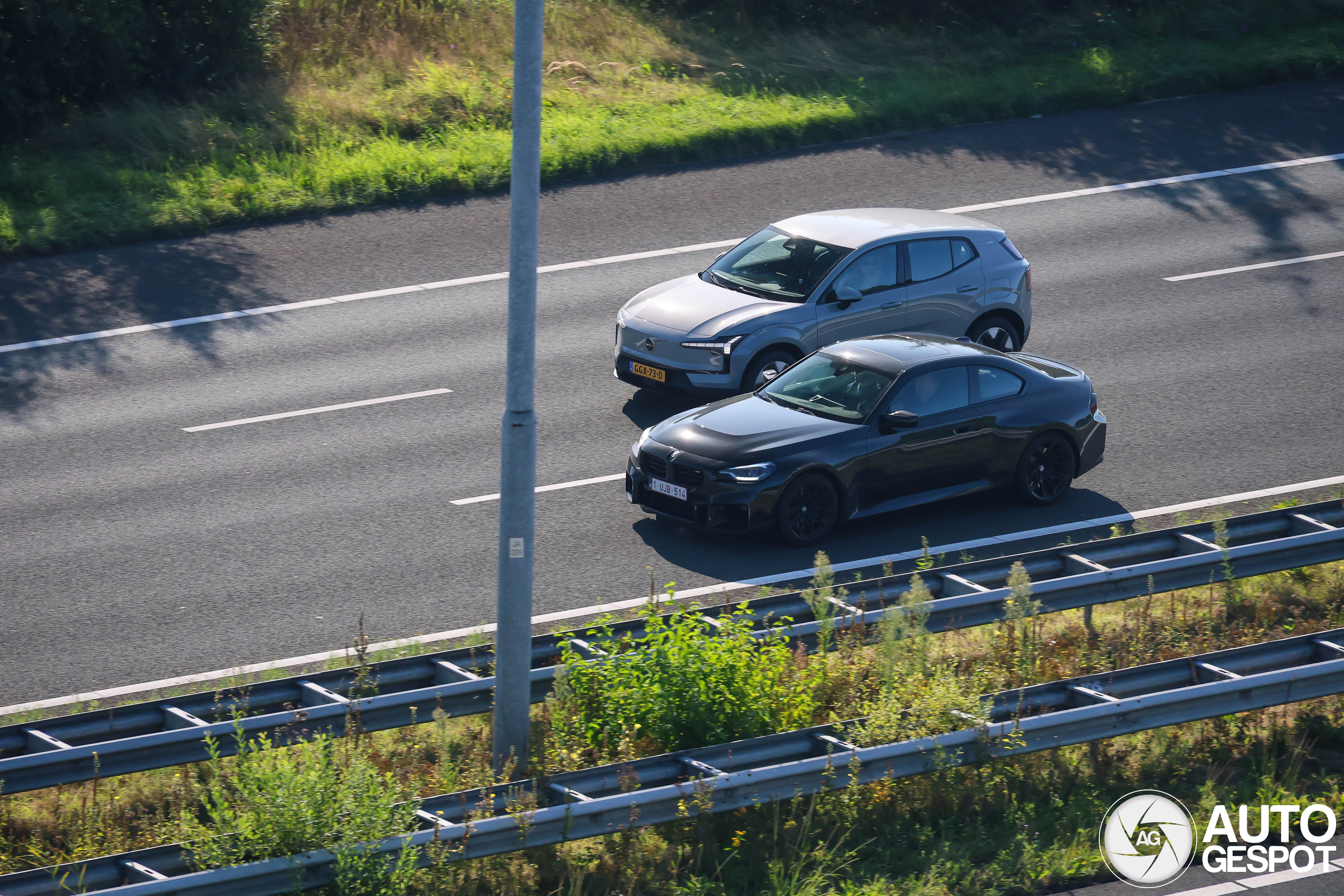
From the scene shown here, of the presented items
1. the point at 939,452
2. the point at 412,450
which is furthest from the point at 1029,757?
the point at 412,450

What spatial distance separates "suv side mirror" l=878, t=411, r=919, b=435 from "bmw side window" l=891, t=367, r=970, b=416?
0.14 metres

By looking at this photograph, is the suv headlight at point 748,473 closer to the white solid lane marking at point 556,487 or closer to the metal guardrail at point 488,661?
the white solid lane marking at point 556,487

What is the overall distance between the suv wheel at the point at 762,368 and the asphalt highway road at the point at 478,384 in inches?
37.6

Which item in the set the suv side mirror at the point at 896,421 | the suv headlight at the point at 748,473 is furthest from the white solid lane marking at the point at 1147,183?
the suv headlight at the point at 748,473

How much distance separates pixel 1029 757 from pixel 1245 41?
21248mm

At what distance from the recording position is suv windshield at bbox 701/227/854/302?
14.7 m

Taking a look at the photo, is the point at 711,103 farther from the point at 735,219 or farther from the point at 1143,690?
the point at 1143,690

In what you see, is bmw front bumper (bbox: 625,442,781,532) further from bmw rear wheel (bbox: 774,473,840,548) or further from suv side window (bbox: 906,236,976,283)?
suv side window (bbox: 906,236,976,283)

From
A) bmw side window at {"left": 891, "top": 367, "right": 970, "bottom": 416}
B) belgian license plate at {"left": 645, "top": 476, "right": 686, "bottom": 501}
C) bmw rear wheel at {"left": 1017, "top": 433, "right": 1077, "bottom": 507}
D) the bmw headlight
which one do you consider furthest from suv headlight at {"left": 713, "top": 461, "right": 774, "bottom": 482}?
bmw rear wheel at {"left": 1017, "top": 433, "right": 1077, "bottom": 507}

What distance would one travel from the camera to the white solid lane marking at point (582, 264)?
16375mm

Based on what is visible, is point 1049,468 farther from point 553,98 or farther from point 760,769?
point 553,98

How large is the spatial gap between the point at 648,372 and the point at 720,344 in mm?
783

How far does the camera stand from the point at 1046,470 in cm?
1268

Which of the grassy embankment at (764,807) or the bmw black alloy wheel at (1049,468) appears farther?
the bmw black alloy wheel at (1049,468)
